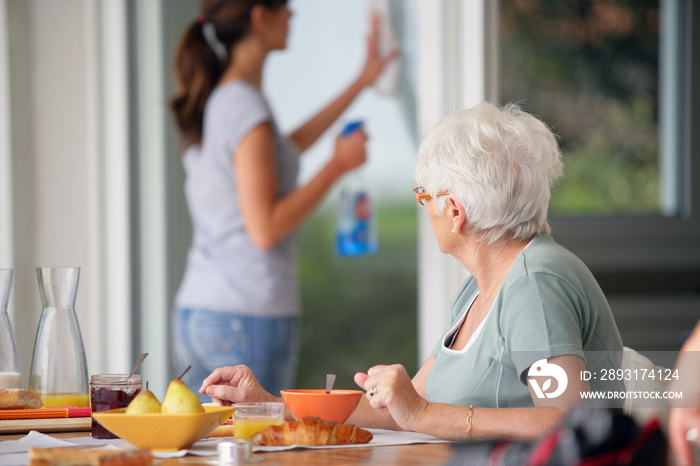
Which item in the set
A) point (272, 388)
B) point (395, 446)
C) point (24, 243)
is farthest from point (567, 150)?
point (395, 446)

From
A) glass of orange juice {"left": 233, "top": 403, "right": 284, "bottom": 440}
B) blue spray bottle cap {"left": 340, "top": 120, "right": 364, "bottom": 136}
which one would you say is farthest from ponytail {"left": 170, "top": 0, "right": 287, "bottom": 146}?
glass of orange juice {"left": 233, "top": 403, "right": 284, "bottom": 440}

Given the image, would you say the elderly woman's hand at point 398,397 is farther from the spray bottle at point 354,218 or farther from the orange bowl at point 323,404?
the spray bottle at point 354,218

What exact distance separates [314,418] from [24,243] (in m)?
2.45

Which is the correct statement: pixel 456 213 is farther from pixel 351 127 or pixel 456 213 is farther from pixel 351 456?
pixel 351 127

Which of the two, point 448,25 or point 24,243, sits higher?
point 448,25

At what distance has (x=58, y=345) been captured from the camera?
5.03 ft

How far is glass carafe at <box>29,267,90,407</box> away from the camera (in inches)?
60.0

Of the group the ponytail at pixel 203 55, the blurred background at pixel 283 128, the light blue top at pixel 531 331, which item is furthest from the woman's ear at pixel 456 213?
the ponytail at pixel 203 55

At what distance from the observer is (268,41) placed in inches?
132

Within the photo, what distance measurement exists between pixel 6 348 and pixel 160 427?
65 cm

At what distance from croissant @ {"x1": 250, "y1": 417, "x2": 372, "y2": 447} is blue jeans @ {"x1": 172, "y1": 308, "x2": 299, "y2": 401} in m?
2.03

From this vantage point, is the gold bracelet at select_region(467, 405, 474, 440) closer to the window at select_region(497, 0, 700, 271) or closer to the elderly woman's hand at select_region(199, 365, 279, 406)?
the elderly woman's hand at select_region(199, 365, 279, 406)

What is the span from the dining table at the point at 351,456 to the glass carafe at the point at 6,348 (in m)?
0.43

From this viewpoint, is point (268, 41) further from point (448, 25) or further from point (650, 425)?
point (650, 425)
